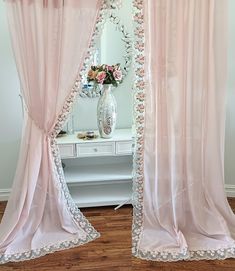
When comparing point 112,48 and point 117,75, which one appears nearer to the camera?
point 117,75

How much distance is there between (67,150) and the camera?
2898 mm

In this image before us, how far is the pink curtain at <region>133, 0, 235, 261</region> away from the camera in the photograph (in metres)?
2.40

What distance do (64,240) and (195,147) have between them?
4.19 ft

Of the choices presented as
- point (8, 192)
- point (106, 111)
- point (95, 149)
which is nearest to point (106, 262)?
point (95, 149)

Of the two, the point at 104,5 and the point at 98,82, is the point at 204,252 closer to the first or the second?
the point at 98,82

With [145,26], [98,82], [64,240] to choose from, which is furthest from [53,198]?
[145,26]

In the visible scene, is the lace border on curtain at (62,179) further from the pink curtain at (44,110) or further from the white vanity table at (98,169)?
the white vanity table at (98,169)

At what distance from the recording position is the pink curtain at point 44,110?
7.84 ft

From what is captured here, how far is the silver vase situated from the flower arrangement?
0.07m

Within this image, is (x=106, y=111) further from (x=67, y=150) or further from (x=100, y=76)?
(x=67, y=150)

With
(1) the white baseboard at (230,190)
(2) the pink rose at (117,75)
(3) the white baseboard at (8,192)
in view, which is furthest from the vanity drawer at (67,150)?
(1) the white baseboard at (230,190)

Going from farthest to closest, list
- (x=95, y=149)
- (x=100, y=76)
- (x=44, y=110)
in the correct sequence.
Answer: (x=95, y=149) < (x=100, y=76) < (x=44, y=110)

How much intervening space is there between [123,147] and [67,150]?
0.52 meters

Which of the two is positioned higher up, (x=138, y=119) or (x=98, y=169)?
(x=138, y=119)
